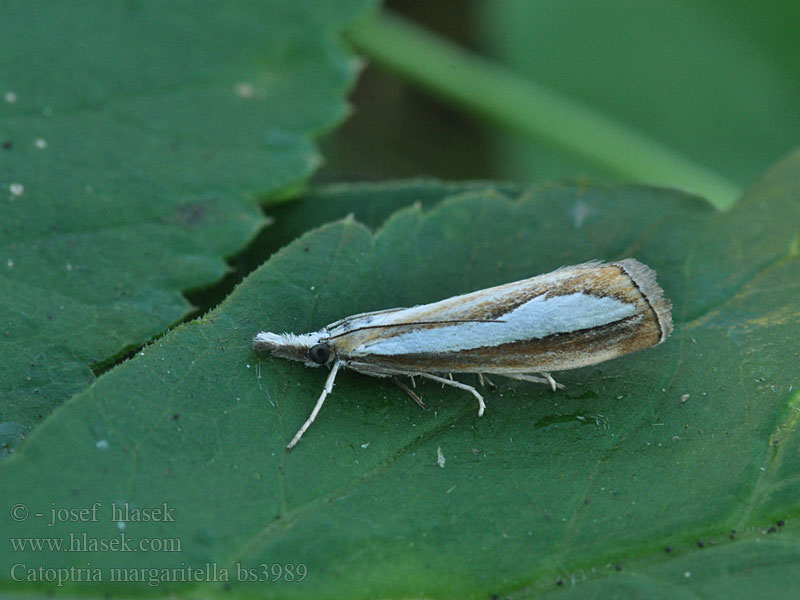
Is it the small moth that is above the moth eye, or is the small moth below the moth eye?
above

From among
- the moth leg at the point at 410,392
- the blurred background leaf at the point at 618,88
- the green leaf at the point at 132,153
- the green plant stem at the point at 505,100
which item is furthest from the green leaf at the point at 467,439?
the blurred background leaf at the point at 618,88

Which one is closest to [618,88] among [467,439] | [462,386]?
[462,386]

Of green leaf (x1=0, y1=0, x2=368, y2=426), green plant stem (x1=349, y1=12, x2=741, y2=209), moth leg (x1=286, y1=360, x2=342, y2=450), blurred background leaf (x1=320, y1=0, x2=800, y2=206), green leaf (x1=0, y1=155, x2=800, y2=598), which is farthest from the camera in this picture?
blurred background leaf (x1=320, y1=0, x2=800, y2=206)

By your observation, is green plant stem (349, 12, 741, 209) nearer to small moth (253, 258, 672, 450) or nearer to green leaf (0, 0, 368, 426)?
green leaf (0, 0, 368, 426)

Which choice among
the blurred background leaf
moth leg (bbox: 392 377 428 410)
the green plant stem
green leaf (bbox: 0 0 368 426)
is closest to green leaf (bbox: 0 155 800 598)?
moth leg (bbox: 392 377 428 410)

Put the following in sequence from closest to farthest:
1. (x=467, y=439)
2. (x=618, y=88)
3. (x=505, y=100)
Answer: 1. (x=467, y=439)
2. (x=505, y=100)
3. (x=618, y=88)

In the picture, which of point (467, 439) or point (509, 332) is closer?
point (467, 439)

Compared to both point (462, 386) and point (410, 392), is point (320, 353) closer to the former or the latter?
point (410, 392)

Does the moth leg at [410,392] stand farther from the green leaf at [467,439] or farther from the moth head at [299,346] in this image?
the moth head at [299,346]

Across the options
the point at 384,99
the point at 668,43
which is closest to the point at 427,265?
the point at 384,99
